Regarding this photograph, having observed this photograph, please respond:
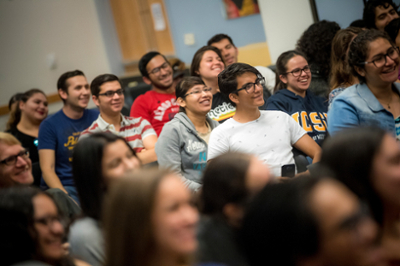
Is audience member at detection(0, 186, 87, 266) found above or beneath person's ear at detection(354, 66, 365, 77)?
beneath

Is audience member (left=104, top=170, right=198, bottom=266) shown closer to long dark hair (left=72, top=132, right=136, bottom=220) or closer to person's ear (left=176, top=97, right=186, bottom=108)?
long dark hair (left=72, top=132, right=136, bottom=220)

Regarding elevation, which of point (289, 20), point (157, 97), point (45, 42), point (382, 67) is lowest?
point (382, 67)

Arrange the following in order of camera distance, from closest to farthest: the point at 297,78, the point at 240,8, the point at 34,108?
1. the point at 297,78
2. the point at 34,108
3. the point at 240,8

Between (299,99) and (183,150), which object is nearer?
(183,150)

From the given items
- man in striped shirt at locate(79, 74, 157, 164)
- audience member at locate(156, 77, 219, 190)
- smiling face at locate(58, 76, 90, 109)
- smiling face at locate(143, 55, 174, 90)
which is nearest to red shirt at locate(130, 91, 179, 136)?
smiling face at locate(143, 55, 174, 90)

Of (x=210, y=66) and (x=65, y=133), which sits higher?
(x=210, y=66)

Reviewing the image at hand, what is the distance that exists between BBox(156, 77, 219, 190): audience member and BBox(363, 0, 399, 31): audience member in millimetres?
1743

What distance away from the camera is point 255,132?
198cm

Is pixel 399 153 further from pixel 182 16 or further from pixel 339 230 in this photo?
pixel 182 16

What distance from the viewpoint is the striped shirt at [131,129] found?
8.18 feet

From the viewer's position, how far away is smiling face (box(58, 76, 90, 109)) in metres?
2.76

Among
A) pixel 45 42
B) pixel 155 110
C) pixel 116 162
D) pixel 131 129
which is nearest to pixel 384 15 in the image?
pixel 155 110

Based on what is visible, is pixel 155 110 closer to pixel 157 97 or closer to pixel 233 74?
pixel 157 97

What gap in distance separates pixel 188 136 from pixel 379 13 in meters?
2.05
